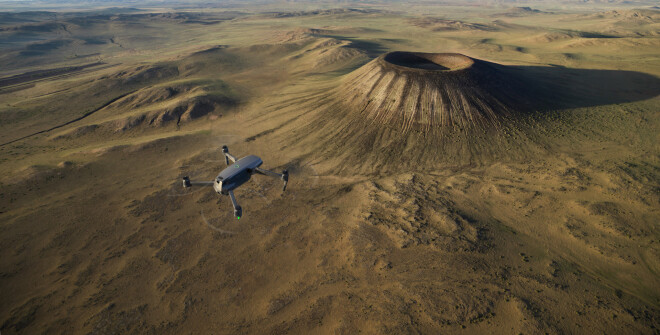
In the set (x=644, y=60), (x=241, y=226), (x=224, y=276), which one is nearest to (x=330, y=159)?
(x=241, y=226)

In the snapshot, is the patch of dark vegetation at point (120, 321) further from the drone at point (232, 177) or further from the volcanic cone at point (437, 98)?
the volcanic cone at point (437, 98)

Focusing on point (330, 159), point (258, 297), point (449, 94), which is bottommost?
point (258, 297)

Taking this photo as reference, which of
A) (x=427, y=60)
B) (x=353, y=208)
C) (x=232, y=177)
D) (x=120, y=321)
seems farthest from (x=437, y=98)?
(x=120, y=321)

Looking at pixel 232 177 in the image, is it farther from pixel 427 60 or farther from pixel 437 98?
pixel 427 60

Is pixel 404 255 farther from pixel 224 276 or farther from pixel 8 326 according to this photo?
pixel 8 326

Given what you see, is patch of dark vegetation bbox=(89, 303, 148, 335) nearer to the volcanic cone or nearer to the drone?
the drone

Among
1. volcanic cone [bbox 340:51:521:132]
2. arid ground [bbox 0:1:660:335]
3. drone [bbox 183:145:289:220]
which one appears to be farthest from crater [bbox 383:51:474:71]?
drone [bbox 183:145:289:220]

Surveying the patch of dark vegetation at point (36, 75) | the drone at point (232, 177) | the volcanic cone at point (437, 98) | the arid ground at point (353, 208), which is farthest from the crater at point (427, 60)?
the patch of dark vegetation at point (36, 75)
